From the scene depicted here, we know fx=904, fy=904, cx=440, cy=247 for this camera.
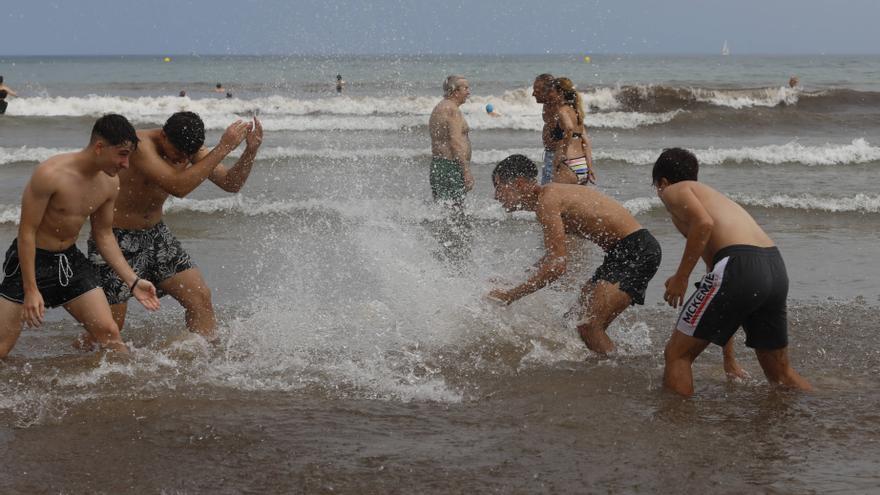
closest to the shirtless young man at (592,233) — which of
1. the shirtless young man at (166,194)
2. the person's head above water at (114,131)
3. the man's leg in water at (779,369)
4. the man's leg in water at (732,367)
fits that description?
the man's leg in water at (732,367)

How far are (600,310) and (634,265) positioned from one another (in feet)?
1.18

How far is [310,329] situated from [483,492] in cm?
301

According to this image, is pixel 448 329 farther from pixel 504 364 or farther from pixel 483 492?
pixel 483 492

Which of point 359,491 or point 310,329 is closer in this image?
point 359,491

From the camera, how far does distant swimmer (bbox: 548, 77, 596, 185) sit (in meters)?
8.73

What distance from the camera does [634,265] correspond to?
19.0 feet

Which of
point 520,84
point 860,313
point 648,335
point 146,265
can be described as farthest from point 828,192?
point 520,84

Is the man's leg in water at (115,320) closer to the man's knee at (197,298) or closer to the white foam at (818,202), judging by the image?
the man's knee at (197,298)

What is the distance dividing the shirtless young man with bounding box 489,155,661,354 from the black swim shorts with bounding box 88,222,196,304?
208 cm

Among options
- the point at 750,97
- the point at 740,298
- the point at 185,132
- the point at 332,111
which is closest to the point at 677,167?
the point at 740,298

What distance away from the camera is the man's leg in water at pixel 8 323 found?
522cm

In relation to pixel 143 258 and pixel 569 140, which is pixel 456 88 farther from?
pixel 143 258

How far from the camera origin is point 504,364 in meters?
5.86

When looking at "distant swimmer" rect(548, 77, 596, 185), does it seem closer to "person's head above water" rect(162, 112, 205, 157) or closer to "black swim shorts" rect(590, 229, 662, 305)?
"black swim shorts" rect(590, 229, 662, 305)
